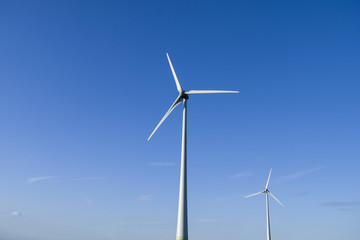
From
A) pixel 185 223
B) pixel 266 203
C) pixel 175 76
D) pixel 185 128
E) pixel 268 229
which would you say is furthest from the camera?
pixel 266 203

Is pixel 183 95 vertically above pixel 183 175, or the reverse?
pixel 183 95

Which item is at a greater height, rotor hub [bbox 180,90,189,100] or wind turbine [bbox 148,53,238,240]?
rotor hub [bbox 180,90,189,100]

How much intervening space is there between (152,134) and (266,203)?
66901 mm

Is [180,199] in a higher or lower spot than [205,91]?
lower

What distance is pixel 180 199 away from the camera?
143ft

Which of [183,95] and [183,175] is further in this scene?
[183,95]

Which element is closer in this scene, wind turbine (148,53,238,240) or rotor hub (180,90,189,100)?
wind turbine (148,53,238,240)

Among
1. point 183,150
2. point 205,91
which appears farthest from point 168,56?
point 183,150

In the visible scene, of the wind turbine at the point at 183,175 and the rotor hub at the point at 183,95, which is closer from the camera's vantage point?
the wind turbine at the point at 183,175

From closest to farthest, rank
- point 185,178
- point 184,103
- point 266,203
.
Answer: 1. point 185,178
2. point 184,103
3. point 266,203

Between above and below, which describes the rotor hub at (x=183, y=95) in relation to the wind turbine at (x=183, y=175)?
above

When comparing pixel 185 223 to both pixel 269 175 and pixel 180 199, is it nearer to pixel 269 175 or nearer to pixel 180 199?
pixel 180 199

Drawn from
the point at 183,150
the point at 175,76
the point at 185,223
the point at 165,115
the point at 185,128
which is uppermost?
the point at 175,76

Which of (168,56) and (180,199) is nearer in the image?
(180,199)
